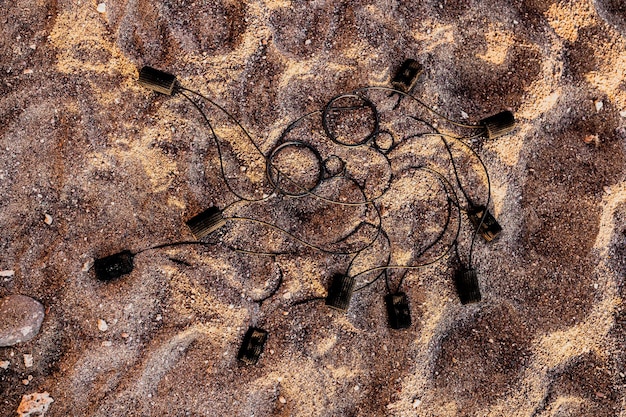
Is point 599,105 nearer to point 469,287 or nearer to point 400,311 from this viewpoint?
point 469,287

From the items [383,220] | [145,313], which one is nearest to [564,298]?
[383,220]

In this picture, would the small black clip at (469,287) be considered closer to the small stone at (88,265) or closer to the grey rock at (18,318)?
the small stone at (88,265)

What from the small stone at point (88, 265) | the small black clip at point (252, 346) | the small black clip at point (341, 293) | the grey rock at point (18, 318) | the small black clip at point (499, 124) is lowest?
the grey rock at point (18, 318)

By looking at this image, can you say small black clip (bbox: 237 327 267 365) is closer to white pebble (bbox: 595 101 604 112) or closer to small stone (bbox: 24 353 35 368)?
small stone (bbox: 24 353 35 368)

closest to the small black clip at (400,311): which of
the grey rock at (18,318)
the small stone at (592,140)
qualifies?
the small stone at (592,140)

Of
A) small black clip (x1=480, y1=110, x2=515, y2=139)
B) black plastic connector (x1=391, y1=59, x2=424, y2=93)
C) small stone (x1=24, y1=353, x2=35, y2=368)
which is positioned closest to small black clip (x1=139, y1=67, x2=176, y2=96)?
black plastic connector (x1=391, y1=59, x2=424, y2=93)

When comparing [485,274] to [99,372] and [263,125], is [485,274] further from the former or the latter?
[99,372]
